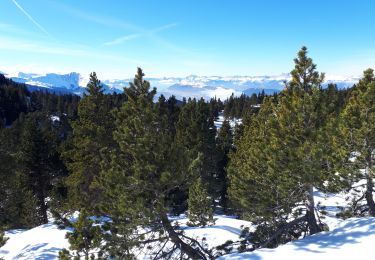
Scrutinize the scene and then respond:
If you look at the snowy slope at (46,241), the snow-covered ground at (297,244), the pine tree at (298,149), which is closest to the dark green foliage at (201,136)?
the snowy slope at (46,241)

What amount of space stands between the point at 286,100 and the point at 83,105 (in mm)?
14781

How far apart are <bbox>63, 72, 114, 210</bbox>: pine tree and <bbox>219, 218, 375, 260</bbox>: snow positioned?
13020 mm

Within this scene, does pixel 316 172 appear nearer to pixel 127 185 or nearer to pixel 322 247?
pixel 322 247

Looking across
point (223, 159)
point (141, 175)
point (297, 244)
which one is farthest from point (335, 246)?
point (223, 159)

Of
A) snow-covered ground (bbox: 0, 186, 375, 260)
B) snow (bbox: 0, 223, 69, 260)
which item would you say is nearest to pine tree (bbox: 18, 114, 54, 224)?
snow (bbox: 0, 223, 69, 260)

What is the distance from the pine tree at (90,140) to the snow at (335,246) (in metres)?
13.0

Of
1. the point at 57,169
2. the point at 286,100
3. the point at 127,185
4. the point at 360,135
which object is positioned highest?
the point at 286,100

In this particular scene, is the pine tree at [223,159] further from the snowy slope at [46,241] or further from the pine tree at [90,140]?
the pine tree at [90,140]

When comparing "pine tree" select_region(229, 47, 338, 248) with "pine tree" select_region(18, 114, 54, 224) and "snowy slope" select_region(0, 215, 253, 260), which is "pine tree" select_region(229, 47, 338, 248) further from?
"pine tree" select_region(18, 114, 54, 224)

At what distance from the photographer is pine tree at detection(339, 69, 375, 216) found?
59.4 ft

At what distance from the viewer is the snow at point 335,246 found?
12195mm

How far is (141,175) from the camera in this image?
16.5 m

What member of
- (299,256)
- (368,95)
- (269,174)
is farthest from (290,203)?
(368,95)

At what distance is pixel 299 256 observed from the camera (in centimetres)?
1272
